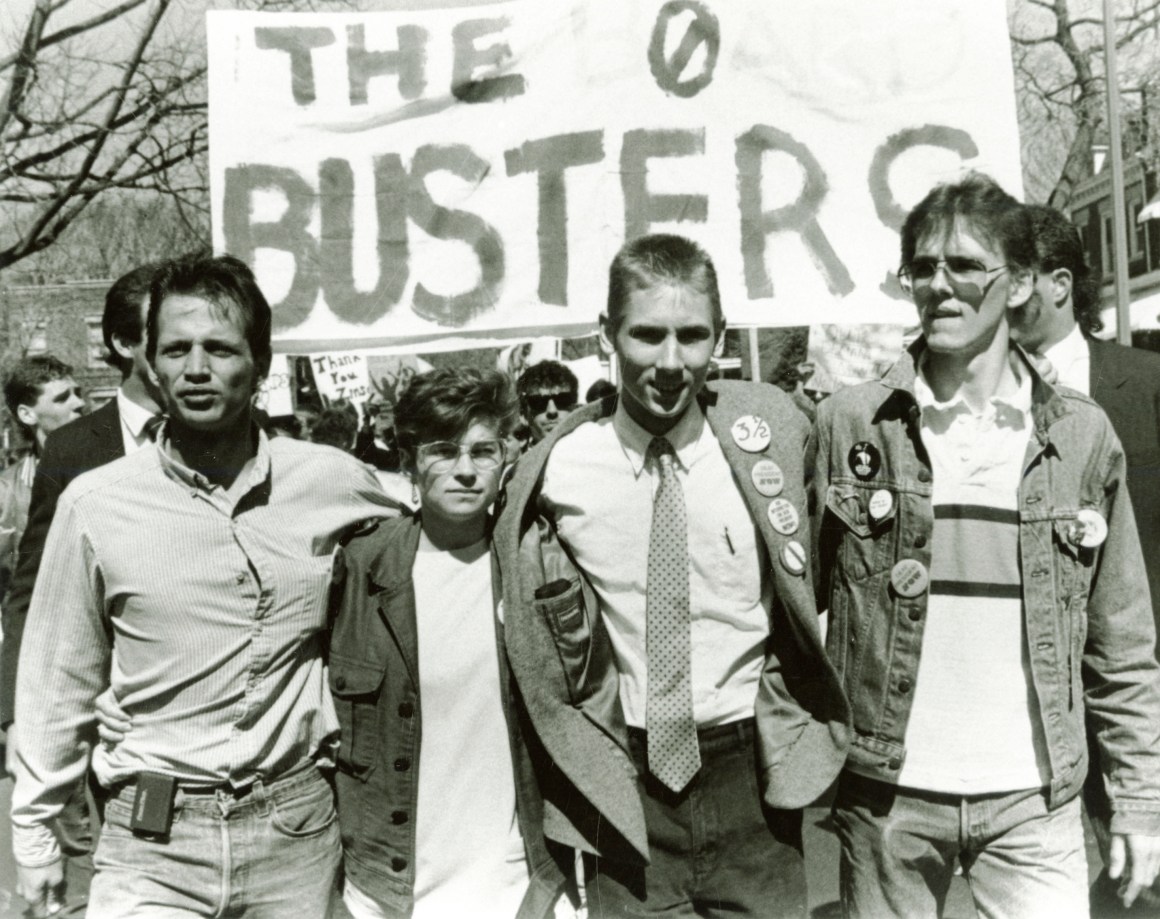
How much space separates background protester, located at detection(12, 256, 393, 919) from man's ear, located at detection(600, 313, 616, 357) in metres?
0.80

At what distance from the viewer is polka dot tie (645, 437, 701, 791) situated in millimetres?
2607

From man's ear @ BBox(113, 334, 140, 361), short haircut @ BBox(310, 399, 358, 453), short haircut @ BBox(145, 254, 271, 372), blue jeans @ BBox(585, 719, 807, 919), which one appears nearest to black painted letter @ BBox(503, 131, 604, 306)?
man's ear @ BBox(113, 334, 140, 361)

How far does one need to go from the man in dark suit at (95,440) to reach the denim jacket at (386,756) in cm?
97

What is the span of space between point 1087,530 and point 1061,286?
1108mm

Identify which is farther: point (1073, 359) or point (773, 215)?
point (773, 215)

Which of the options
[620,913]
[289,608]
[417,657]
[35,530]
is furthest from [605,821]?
[35,530]

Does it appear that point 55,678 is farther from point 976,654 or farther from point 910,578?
point 976,654

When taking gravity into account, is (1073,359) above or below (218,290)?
below

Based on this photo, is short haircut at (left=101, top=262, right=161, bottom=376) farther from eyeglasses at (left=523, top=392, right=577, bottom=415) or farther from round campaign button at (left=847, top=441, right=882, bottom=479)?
eyeglasses at (left=523, top=392, right=577, bottom=415)

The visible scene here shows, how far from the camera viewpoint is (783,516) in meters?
2.65

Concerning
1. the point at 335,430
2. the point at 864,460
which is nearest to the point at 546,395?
the point at 335,430

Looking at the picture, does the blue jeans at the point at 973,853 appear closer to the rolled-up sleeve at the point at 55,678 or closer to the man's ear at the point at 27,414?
the rolled-up sleeve at the point at 55,678

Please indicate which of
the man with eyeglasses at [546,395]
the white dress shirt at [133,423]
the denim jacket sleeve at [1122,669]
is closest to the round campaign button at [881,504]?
the denim jacket sleeve at [1122,669]

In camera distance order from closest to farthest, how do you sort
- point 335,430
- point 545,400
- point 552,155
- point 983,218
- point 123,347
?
point 983,218 → point 123,347 → point 552,155 → point 545,400 → point 335,430
